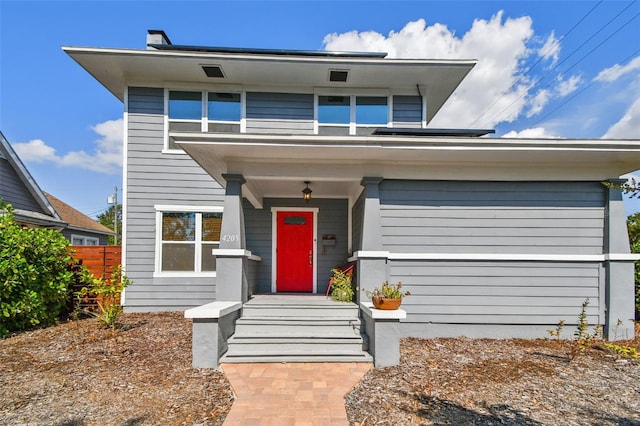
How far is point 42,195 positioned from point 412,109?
12517 millimetres

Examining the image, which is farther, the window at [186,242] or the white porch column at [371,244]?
the window at [186,242]

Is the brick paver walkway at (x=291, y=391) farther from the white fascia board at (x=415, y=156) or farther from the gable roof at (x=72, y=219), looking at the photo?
the gable roof at (x=72, y=219)

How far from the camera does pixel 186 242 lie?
7648 millimetres

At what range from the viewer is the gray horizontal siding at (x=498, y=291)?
5.38 m


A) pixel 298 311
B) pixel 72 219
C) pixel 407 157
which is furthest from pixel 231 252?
pixel 72 219

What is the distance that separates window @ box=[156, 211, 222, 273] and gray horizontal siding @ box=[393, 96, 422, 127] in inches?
199

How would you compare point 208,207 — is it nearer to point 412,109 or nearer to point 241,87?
point 241,87

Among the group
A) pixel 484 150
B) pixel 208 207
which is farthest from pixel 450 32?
pixel 208 207

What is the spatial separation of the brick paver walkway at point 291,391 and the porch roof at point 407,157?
9.22 feet

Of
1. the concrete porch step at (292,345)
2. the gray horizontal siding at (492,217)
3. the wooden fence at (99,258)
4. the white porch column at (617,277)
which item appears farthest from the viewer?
the wooden fence at (99,258)

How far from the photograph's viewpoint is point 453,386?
3584mm

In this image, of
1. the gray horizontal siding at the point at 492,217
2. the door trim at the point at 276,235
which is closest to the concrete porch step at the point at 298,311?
the gray horizontal siding at the point at 492,217

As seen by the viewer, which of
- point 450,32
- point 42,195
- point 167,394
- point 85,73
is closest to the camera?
point 167,394

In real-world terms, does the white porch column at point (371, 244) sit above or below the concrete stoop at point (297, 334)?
above
